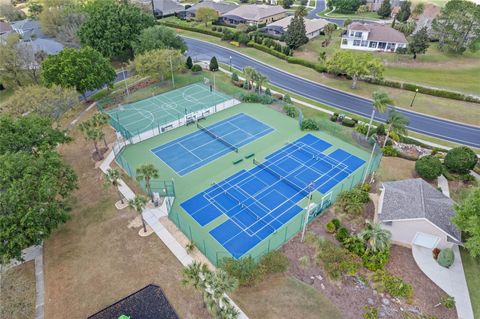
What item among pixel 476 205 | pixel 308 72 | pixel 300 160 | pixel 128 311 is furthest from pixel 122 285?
pixel 308 72

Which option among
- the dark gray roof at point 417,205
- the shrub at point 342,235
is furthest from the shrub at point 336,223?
the dark gray roof at point 417,205

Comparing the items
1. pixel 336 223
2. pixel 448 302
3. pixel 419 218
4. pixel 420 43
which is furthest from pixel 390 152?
pixel 420 43

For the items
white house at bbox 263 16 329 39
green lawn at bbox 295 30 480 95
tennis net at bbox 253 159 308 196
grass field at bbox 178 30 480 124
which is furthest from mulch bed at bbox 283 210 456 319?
white house at bbox 263 16 329 39

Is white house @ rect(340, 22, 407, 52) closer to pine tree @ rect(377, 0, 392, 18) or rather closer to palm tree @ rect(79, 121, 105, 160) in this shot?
pine tree @ rect(377, 0, 392, 18)

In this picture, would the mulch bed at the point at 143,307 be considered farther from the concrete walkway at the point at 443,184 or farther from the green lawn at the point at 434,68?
the green lawn at the point at 434,68

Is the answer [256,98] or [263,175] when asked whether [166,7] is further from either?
[263,175]

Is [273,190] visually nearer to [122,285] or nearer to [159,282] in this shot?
[159,282]

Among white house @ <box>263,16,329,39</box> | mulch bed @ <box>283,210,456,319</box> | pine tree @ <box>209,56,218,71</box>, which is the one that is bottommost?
mulch bed @ <box>283,210,456,319</box>
